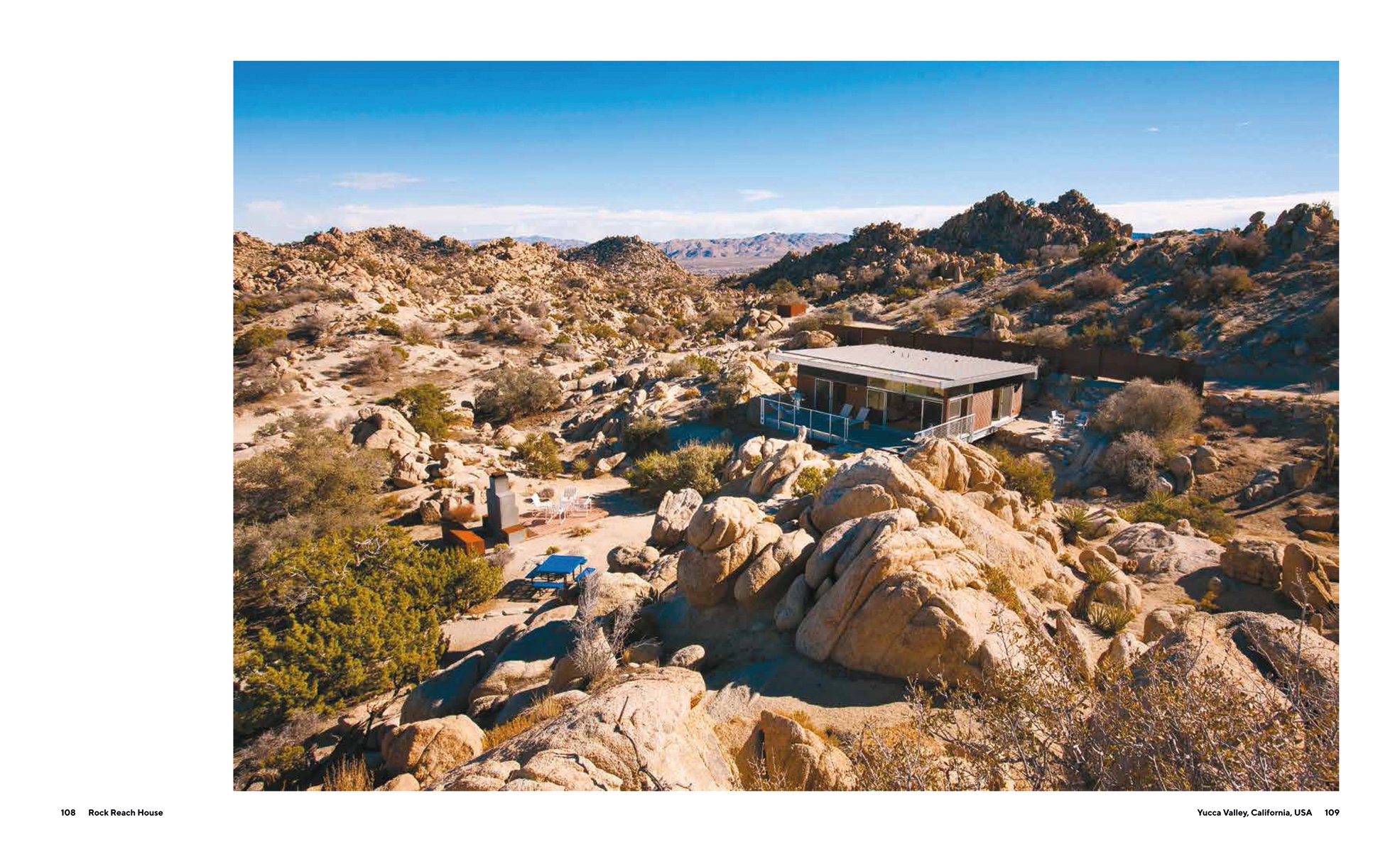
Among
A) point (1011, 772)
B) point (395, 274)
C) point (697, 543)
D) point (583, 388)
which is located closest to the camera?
point (1011, 772)

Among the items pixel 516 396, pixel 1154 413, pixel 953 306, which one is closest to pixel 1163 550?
pixel 1154 413

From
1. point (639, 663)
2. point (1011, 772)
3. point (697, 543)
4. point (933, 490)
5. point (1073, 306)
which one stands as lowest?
point (639, 663)

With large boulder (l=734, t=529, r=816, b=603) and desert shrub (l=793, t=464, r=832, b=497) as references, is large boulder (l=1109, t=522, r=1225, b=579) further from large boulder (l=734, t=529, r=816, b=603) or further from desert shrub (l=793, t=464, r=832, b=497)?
large boulder (l=734, t=529, r=816, b=603)

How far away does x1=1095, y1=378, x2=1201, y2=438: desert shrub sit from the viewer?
1927 centimetres

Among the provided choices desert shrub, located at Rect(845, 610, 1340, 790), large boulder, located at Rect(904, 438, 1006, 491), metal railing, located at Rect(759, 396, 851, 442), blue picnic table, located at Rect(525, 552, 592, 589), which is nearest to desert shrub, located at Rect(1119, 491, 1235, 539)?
large boulder, located at Rect(904, 438, 1006, 491)

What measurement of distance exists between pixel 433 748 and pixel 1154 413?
21.6m

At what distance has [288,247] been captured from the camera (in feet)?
198

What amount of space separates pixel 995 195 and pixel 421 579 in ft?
230

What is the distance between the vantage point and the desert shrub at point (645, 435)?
21969 millimetres

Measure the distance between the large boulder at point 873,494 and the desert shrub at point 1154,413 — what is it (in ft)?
47.2

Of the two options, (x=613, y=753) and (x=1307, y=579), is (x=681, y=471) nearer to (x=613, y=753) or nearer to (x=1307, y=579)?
(x=1307, y=579)

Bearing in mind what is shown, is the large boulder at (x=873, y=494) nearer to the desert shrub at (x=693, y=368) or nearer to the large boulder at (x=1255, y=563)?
the large boulder at (x=1255, y=563)
